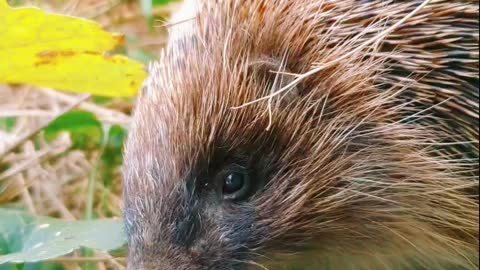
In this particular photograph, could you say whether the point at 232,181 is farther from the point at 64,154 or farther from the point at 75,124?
the point at 64,154

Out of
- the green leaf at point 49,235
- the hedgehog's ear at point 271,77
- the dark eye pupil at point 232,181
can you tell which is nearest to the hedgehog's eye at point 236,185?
the dark eye pupil at point 232,181

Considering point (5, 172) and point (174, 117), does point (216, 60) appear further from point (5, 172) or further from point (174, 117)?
point (5, 172)

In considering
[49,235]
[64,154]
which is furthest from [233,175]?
[64,154]

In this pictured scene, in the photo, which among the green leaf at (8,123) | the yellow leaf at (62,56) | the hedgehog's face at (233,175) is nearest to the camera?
the hedgehog's face at (233,175)

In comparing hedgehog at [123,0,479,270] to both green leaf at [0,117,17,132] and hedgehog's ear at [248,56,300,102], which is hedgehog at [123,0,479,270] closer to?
hedgehog's ear at [248,56,300,102]

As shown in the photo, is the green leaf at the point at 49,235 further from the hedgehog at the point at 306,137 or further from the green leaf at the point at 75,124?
the green leaf at the point at 75,124

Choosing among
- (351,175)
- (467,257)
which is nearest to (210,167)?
(351,175)
